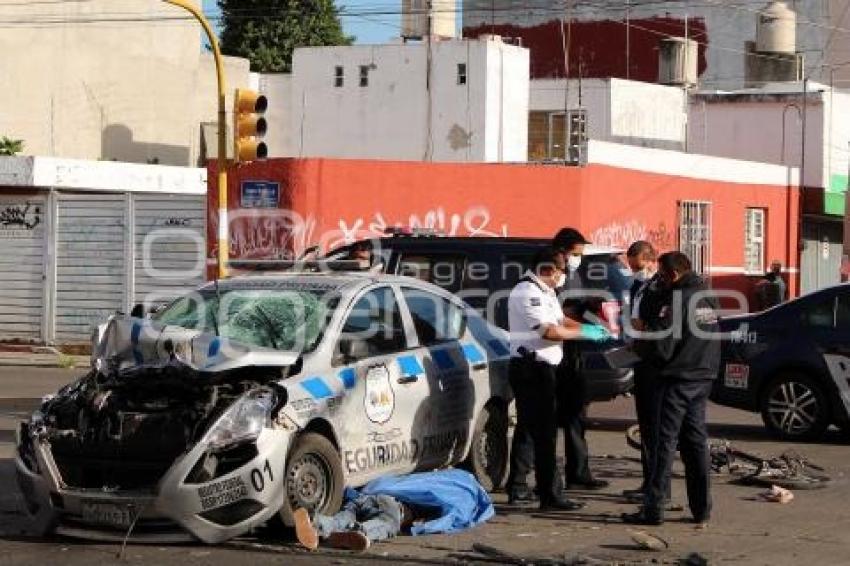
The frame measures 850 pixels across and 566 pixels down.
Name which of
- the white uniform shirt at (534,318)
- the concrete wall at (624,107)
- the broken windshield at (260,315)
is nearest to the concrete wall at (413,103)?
the concrete wall at (624,107)

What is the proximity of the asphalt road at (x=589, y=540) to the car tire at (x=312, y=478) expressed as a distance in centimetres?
27

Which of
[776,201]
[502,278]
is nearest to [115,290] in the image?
[502,278]

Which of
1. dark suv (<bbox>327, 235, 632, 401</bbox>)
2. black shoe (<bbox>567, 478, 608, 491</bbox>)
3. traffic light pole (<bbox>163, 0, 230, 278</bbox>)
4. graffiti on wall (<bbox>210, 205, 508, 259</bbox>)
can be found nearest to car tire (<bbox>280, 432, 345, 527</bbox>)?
black shoe (<bbox>567, 478, 608, 491</bbox>)

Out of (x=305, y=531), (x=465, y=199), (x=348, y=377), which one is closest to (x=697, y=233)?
(x=465, y=199)

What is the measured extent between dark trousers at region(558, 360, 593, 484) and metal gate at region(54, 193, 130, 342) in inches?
683

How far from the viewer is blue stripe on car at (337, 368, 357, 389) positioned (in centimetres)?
958

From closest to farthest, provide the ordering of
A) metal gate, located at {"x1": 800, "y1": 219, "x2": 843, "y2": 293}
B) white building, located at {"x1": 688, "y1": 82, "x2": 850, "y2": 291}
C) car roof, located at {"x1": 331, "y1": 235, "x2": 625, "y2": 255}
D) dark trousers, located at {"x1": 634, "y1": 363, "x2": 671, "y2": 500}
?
1. dark trousers, located at {"x1": 634, "y1": 363, "x2": 671, "y2": 500}
2. car roof, located at {"x1": 331, "y1": 235, "x2": 625, "y2": 255}
3. metal gate, located at {"x1": 800, "y1": 219, "x2": 843, "y2": 293}
4. white building, located at {"x1": 688, "y1": 82, "x2": 850, "y2": 291}

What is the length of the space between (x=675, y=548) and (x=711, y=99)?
3337 cm

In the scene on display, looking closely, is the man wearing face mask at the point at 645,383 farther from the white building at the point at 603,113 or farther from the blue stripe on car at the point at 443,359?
the white building at the point at 603,113

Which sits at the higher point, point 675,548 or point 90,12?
point 90,12

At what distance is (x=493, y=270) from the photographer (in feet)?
49.4

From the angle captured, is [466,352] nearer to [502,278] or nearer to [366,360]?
[366,360]

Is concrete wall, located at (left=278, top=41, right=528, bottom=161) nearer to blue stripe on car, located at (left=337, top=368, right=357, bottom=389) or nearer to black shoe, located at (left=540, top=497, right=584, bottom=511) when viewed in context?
black shoe, located at (left=540, top=497, right=584, bottom=511)

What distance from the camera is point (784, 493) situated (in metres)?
11.0
